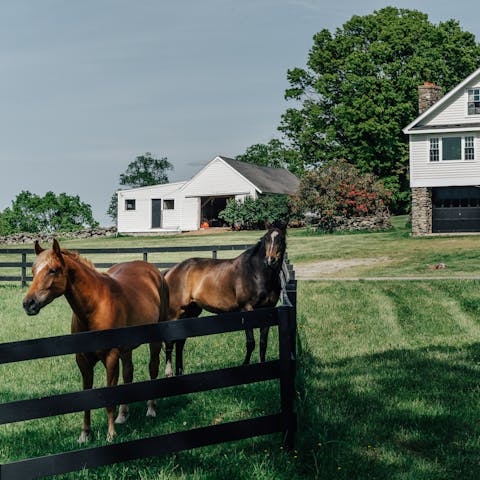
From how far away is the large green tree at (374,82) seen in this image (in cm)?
5275

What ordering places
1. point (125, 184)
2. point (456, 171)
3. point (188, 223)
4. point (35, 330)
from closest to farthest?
point (35, 330), point (456, 171), point (188, 223), point (125, 184)

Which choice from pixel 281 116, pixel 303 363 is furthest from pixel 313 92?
pixel 303 363

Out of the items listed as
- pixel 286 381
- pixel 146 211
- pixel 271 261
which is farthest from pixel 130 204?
pixel 286 381

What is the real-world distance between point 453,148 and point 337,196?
7859mm

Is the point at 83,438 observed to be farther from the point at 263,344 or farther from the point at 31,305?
the point at 263,344

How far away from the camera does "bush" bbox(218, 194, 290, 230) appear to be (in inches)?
1992

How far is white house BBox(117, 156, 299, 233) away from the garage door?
17.3m

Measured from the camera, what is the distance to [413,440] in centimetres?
623

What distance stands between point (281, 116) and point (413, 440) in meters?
54.6

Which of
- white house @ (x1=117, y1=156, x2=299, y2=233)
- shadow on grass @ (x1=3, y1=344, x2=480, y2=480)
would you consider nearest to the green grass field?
shadow on grass @ (x1=3, y1=344, x2=480, y2=480)

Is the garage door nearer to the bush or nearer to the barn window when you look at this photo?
the bush

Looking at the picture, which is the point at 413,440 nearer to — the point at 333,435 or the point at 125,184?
Result: the point at 333,435

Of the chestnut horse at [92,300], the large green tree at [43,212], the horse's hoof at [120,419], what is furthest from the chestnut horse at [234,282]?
the large green tree at [43,212]

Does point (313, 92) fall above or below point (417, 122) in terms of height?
above
